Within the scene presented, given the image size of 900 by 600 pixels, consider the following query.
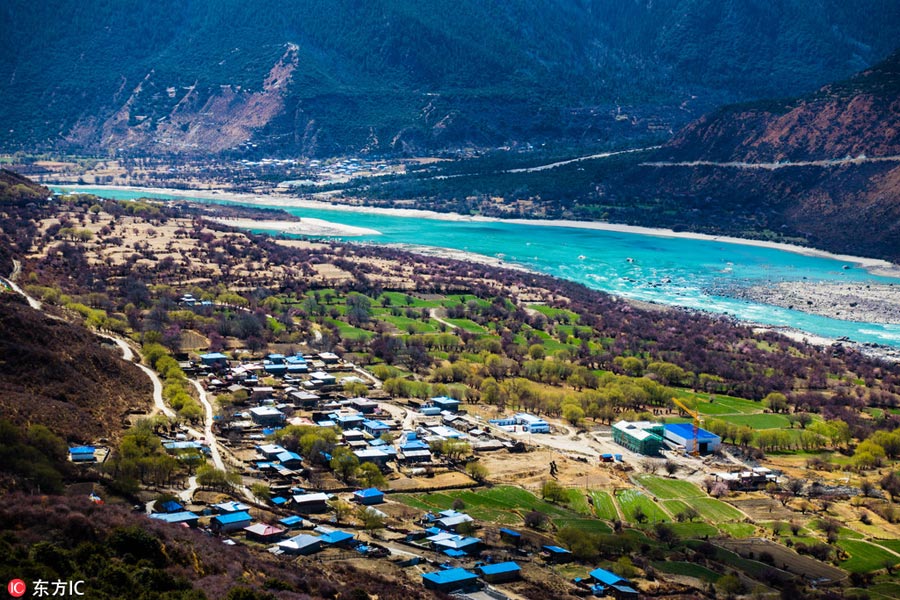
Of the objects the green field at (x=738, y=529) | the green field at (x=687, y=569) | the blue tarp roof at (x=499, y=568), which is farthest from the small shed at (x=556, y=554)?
the green field at (x=738, y=529)

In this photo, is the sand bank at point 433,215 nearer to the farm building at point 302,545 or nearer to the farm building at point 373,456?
the farm building at point 373,456

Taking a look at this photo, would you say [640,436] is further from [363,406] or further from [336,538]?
[336,538]

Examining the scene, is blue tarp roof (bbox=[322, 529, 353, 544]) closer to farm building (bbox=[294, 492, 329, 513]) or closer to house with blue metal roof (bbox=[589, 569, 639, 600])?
farm building (bbox=[294, 492, 329, 513])

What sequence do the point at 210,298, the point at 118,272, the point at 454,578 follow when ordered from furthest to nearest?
1. the point at 118,272
2. the point at 210,298
3. the point at 454,578

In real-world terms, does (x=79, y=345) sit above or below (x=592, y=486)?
above

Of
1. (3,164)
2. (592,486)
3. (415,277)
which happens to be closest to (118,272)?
(415,277)

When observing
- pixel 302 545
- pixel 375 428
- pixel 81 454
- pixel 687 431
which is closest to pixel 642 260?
pixel 687 431

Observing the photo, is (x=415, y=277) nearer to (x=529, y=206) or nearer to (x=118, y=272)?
(x=118, y=272)

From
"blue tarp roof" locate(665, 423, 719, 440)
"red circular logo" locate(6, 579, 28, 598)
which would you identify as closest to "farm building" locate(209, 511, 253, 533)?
"red circular logo" locate(6, 579, 28, 598)
